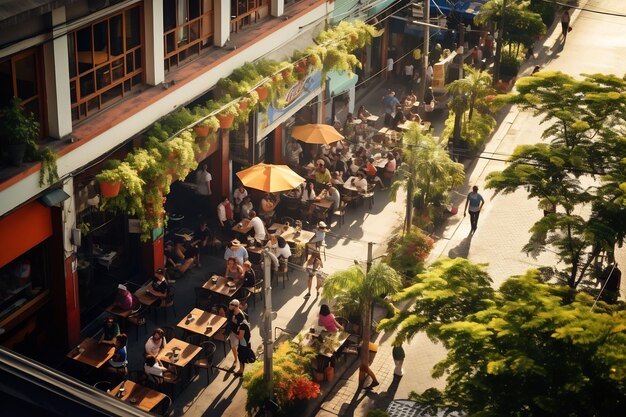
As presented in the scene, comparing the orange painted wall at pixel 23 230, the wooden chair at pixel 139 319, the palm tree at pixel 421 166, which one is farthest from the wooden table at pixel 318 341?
the orange painted wall at pixel 23 230

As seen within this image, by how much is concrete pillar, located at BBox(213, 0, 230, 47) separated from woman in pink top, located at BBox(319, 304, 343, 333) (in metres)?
9.66

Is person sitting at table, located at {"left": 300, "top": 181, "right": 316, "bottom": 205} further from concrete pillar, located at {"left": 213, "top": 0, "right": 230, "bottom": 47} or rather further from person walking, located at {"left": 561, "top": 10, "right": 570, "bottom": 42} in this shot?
person walking, located at {"left": 561, "top": 10, "right": 570, "bottom": 42}

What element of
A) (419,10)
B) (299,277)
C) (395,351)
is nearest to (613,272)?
(395,351)

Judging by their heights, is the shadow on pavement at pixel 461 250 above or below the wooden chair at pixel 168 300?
below

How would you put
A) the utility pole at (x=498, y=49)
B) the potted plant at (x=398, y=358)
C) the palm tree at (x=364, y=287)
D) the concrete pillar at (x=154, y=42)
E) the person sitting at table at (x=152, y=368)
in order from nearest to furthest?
the person sitting at table at (x=152, y=368) → the palm tree at (x=364, y=287) → the potted plant at (x=398, y=358) → the concrete pillar at (x=154, y=42) → the utility pole at (x=498, y=49)

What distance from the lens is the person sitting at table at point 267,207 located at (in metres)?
32.8

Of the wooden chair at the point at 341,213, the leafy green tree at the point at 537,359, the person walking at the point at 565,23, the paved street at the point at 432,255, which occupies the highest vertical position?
the leafy green tree at the point at 537,359

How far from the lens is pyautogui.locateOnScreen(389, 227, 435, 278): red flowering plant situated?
101 feet

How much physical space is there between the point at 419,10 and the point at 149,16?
57.2 ft

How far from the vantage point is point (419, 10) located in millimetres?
41188

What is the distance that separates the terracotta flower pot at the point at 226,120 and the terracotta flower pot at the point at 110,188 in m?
5.55

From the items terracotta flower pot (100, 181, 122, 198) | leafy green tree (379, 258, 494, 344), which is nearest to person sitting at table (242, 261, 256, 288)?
terracotta flower pot (100, 181, 122, 198)

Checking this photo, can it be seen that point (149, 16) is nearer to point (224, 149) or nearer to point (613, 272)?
point (224, 149)

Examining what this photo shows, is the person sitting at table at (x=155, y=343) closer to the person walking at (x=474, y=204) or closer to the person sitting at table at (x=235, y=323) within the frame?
the person sitting at table at (x=235, y=323)
